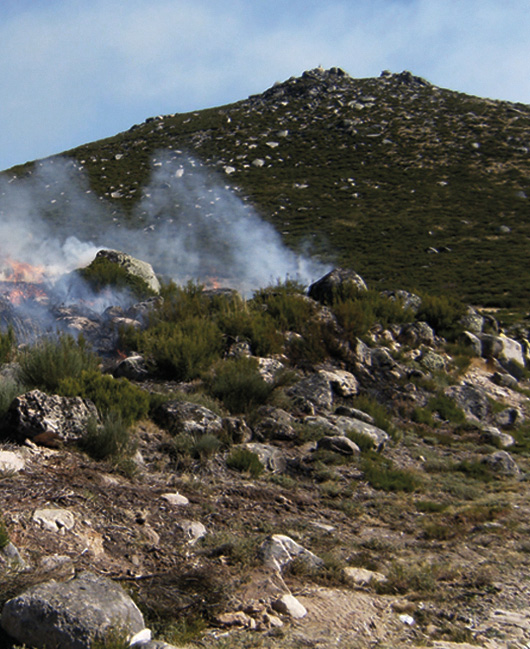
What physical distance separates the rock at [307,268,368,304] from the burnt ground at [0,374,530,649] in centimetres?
751

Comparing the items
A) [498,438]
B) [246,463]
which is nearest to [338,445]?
[246,463]

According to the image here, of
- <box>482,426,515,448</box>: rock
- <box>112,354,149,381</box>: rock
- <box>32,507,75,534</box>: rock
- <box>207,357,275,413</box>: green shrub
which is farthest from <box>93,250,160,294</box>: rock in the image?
<box>32,507,75,534</box>: rock

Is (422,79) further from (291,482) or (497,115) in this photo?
(291,482)

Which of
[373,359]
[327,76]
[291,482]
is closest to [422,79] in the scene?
[327,76]

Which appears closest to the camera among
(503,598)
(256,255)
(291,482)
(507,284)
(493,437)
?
(503,598)

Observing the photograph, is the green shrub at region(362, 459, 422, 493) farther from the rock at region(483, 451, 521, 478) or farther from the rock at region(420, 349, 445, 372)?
the rock at region(420, 349, 445, 372)

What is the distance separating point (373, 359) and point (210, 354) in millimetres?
3291

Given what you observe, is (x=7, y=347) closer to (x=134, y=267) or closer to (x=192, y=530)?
(x=192, y=530)

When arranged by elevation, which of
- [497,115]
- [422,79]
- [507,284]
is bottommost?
[507,284]

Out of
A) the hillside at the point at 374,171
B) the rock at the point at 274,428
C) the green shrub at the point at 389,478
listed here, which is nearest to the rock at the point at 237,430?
the rock at the point at 274,428

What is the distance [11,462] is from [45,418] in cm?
78

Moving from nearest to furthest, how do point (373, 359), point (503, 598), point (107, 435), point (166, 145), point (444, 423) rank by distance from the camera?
point (503, 598) < point (107, 435) < point (444, 423) < point (373, 359) < point (166, 145)

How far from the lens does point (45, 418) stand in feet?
19.4

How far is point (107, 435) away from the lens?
597cm
